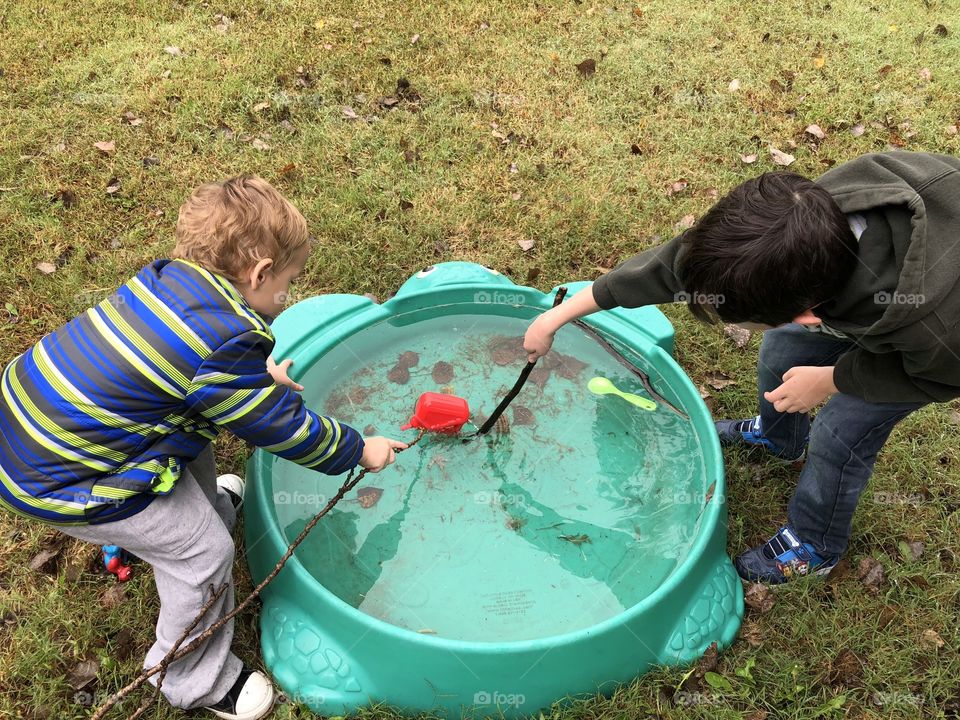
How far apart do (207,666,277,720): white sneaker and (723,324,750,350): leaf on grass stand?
2.06 meters

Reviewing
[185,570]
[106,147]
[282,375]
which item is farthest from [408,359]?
[106,147]

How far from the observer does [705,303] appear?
153 cm

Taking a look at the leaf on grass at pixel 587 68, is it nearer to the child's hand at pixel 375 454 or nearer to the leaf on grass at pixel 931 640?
the child's hand at pixel 375 454

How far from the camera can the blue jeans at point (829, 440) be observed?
181 centimetres

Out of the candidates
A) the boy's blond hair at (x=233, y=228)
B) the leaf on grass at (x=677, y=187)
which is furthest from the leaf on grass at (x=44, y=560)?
the leaf on grass at (x=677, y=187)

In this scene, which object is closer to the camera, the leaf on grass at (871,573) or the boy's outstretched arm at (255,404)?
the boy's outstretched arm at (255,404)

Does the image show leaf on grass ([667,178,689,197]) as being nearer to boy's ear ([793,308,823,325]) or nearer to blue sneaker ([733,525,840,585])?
blue sneaker ([733,525,840,585])

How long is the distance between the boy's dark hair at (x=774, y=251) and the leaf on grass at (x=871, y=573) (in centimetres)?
114

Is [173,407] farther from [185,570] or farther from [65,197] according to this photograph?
[65,197]

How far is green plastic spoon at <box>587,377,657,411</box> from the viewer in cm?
253

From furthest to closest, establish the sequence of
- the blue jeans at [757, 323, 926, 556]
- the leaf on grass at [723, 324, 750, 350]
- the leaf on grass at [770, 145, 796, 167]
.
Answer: the leaf on grass at [770, 145, 796, 167]
the leaf on grass at [723, 324, 750, 350]
the blue jeans at [757, 323, 926, 556]

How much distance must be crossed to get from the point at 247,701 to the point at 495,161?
102 inches

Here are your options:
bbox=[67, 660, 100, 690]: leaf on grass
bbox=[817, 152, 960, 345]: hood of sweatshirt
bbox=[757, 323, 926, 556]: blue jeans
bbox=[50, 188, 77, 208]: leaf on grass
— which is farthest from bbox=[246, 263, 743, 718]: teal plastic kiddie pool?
bbox=[50, 188, 77, 208]: leaf on grass

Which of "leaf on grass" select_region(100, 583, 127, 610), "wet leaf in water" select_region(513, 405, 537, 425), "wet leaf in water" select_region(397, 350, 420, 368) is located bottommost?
"leaf on grass" select_region(100, 583, 127, 610)
